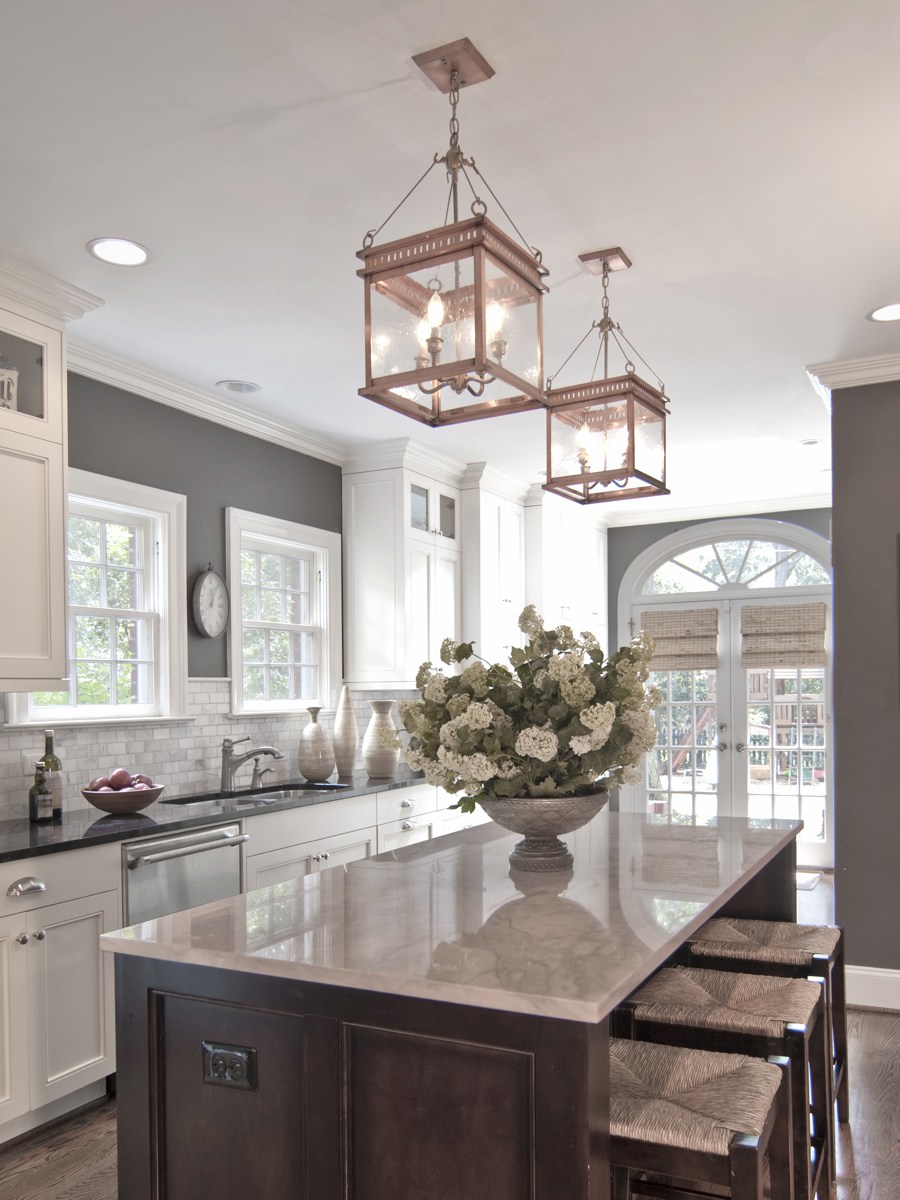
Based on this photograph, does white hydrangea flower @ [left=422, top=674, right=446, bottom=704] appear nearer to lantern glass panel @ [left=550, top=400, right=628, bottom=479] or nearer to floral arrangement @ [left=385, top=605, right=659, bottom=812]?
floral arrangement @ [left=385, top=605, right=659, bottom=812]

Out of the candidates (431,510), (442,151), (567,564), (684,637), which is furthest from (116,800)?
(684,637)

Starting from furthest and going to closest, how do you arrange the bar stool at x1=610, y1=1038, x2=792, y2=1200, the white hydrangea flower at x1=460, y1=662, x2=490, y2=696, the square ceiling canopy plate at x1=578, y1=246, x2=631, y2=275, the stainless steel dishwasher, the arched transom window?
the arched transom window, the stainless steel dishwasher, the square ceiling canopy plate at x1=578, y1=246, x2=631, y2=275, the white hydrangea flower at x1=460, y1=662, x2=490, y2=696, the bar stool at x1=610, y1=1038, x2=792, y2=1200

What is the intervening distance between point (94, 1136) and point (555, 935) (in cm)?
221

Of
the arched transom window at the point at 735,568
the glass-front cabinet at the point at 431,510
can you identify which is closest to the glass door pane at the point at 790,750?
the arched transom window at the point at 735,568

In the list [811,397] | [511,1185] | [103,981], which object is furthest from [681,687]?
[511,1185]

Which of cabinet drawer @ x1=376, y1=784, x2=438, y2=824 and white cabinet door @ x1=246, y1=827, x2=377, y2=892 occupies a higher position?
cabinet drawer @ x1=376, y1=784, x2=438, y2=824

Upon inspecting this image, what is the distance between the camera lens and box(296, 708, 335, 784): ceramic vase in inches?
198

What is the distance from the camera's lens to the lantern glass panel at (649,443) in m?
3.07

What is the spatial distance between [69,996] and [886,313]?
12.4ft

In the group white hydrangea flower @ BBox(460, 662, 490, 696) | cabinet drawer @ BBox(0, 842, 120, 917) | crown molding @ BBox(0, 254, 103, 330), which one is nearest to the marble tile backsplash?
cabinet drawer @ BBox(0, 842, 120, 917)

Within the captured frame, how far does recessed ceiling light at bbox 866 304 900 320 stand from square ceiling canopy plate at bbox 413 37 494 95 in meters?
2.14

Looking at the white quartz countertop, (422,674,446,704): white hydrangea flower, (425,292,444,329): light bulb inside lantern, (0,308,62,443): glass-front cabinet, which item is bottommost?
the white quartz countertop

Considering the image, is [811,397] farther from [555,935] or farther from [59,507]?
[555,935]

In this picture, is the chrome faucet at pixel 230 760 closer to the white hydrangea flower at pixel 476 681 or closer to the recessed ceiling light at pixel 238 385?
the recessed ceiling light at pixel 238 385
